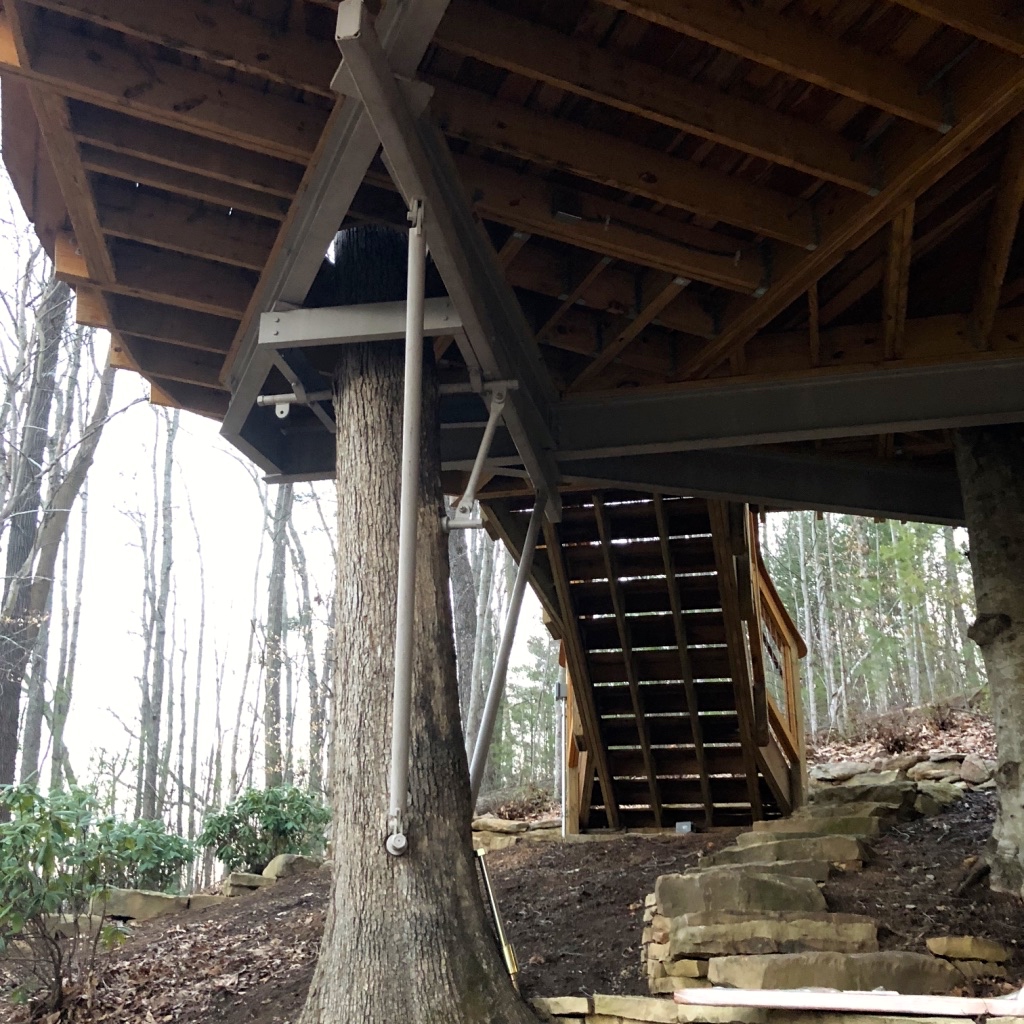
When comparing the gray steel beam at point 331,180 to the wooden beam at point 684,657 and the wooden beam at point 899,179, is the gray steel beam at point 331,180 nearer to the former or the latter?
the wooden beam at point 899,179

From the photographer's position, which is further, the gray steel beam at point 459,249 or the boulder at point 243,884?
the boulder at point 243,884

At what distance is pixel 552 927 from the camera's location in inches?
194

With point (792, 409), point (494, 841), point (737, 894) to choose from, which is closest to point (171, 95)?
point (792, 409)

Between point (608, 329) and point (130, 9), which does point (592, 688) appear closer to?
point (608, 329)

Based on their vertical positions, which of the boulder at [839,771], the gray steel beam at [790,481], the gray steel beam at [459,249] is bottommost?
the boulder at [839,771]

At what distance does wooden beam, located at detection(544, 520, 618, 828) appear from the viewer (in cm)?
677

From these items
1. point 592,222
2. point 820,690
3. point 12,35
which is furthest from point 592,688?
point 820,690

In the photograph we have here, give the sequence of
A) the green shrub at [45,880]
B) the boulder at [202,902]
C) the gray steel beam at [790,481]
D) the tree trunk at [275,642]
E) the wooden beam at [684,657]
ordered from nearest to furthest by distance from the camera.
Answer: the green shrub at [45,880]
the gray steel beam at [790,481]
the wooden beam at [684,657]
the boulder at [202,902]
the tree trunk at [275,642]

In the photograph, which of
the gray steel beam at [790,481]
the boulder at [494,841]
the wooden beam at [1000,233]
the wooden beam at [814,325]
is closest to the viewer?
the wooden beam at [1000,233]

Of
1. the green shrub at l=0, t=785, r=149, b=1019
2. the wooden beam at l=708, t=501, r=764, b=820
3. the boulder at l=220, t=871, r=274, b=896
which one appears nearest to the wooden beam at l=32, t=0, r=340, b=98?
the green shrub at l=0, t=785, r=149, b=1019

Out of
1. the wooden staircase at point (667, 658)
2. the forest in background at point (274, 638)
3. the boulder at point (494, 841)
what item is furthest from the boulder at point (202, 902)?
the forest in background at point (274, 638)

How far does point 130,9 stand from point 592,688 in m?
5.70

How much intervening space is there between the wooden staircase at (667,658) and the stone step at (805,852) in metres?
1.80

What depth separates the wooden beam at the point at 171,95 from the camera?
2922 mm
